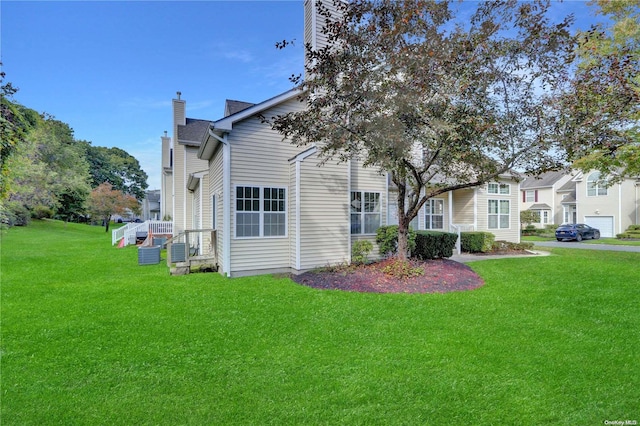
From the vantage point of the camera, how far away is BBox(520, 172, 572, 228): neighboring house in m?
34.3

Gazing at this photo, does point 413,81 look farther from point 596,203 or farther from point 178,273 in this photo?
point 596,203

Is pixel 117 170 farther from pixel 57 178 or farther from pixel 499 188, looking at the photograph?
pixel 499 188

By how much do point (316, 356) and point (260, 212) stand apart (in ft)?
19.5

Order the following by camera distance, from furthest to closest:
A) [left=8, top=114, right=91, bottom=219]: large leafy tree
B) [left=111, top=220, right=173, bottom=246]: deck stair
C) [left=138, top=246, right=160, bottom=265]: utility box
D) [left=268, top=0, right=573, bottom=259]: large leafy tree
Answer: [left=8, top=114, right=91, bottom=219]: large leafy tree < [left=111, top=220, right=173, bottom=246]: deck stair < [left=138, top=246, right=160, bottom=265]: utility box < [left=268, top=0, right=573, bottom=259]: large leafy tree

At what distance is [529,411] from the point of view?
2.95m

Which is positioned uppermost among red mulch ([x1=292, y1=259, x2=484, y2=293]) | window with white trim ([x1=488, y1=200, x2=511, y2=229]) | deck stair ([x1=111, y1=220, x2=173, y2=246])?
window with white trim ([x1=488, y1=200, x2=511, y2=229])

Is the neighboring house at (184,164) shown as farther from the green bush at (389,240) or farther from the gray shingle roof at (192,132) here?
the green bush at (389,240)

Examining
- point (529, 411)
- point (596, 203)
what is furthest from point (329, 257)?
point (596, 203)

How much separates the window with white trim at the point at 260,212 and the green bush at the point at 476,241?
9418 millimetres

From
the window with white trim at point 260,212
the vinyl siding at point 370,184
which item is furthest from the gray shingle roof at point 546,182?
the window with white trim at point 260,212

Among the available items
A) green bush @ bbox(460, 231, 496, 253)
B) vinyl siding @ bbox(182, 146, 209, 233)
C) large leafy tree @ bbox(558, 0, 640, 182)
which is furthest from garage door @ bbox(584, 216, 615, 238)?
vinyl siding @ bbox(182, 146, 209, 233)

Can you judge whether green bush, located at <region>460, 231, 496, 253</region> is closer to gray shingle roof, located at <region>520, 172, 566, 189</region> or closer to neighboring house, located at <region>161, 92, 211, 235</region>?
neighboring house, located at <region>161, 92, 211, 235</region>

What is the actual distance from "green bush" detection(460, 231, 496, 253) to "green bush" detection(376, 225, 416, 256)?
5.28 m

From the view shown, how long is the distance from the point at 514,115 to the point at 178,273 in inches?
382
